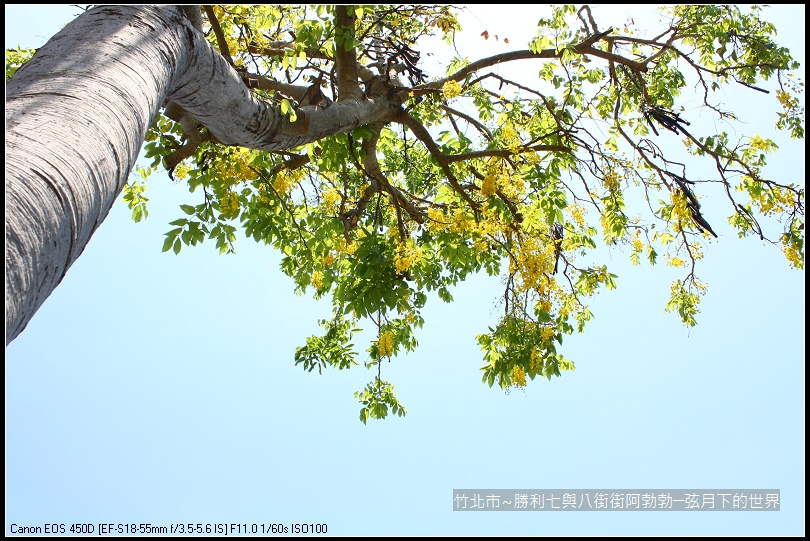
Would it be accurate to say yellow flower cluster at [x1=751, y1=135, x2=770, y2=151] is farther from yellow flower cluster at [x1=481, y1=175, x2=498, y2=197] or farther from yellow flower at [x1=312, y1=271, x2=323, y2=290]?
yellow flower at [x1=312, y1=271, x2=323, y2=290]

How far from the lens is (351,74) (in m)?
3.93

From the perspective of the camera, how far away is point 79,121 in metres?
1.25

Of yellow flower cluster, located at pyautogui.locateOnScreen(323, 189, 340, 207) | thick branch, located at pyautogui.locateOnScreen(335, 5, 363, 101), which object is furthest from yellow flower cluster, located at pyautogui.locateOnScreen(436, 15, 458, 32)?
yellow flower cluster, located at pyautogui.locateOnScreen(323, 189, 340, 207)

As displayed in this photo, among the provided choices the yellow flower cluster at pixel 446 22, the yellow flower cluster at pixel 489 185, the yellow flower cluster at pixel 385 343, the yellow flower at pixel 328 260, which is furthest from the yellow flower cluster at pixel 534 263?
the yellow flower cluster at pixel 446 22

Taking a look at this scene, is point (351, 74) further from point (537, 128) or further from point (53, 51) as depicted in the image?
point (53, 51)

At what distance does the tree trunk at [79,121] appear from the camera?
104 centimetres

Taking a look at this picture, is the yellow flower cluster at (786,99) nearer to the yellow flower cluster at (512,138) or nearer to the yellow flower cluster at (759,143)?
the yellow flower cluster at (759,143)

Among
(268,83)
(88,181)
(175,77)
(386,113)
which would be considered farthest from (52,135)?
(386,113)

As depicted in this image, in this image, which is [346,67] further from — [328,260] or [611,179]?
[611,179]

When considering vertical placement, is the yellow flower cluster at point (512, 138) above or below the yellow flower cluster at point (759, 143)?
below

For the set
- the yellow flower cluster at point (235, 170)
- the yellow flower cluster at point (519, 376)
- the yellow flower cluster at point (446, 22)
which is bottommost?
the yellow flower cluster at point (519, 376)

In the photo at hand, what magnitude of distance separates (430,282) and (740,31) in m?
3.57

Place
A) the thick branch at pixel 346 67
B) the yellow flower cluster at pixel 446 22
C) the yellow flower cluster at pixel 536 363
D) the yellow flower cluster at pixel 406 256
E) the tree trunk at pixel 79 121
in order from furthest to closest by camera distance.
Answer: the yellow flower cluster at pixel 446 22 < the yellow flower cluster at pixel 406 256 < the yellow flower cluster at pixel 536 363 < the thick branch at pixel 346 67 < the tree trunk at pixel 79 121

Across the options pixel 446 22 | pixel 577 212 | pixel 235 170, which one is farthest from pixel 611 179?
pixel 235 170
